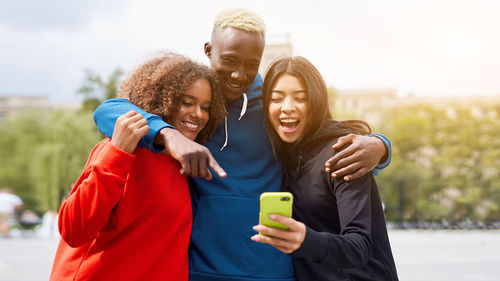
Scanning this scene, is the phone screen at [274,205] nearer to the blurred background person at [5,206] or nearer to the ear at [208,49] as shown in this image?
the ear at [208,49]

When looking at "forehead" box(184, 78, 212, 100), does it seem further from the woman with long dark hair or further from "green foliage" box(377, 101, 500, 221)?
"green foliage" box(377, 101, 500, 221)

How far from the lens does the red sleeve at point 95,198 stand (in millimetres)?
2080

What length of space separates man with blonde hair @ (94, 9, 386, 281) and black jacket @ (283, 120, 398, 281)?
113 millimetres

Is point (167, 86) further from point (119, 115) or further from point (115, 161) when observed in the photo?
point (115, 161)

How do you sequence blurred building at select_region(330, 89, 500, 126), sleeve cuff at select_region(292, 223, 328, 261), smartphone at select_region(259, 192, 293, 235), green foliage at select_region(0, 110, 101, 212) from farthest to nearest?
blurred building at select_region(330, 89, 500, 126), green foliage at select_region(0, 110, 101, 212), sleeve cuff at select_region(292, 223, 328, 261), smartphone at select_region(259, 192, 293, 235)

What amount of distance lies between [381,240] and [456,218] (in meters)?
34.4

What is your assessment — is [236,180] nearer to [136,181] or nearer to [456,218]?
[136,181]

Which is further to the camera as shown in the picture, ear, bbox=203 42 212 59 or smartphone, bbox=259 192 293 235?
ear, bbox=203 42 212 59

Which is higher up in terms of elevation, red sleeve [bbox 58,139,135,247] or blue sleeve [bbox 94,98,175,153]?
blue sleeve [bbox 94,98,175,153]

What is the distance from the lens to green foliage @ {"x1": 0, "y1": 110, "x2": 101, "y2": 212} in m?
30.9

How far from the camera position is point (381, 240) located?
2553mm

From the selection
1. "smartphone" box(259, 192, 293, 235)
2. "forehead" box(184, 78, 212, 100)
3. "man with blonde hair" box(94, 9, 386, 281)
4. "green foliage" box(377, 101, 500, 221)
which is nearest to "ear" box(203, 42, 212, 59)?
"man with blonde hair" box(94, 9, 386, 281)

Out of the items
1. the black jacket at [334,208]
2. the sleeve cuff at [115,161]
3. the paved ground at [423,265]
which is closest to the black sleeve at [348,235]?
the black jacket at [334,208]

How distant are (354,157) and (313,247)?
600 millimetres
